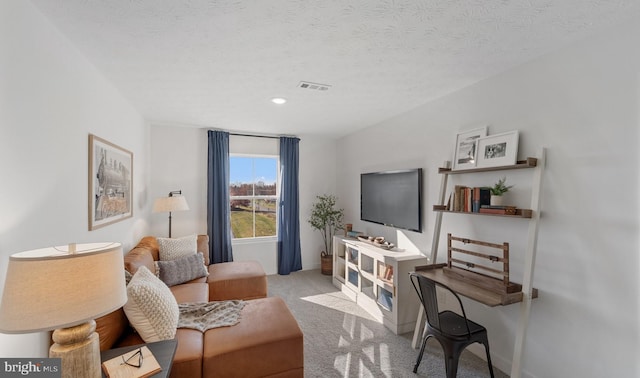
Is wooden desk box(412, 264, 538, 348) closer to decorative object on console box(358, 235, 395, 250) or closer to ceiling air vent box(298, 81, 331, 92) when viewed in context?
decorative object on console box(358, 235, 395, 250)

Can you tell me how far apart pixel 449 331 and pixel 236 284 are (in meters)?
2.22

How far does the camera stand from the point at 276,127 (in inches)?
172

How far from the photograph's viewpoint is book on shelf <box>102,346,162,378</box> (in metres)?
1.36

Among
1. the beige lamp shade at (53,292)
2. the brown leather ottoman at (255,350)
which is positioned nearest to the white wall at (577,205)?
the brown leather ottoman at (255,350)

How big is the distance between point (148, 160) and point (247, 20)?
3195 mm

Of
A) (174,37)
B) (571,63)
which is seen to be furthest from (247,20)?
(571,63)

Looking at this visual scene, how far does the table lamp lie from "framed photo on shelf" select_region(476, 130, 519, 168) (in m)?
2.56

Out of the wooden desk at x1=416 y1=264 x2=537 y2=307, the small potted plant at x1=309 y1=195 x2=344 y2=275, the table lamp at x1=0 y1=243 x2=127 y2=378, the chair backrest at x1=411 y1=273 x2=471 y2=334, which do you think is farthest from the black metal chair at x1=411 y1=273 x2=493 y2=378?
the small potted plant at x1=309 y1=195 x2=344 y2=275

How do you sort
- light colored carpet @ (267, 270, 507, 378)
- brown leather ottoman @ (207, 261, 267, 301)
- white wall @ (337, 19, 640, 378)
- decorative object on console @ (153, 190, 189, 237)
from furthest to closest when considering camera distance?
decorative object on console @ (153, 190, 189, 237) < brown leather ottoman @ (207, 261, 267, 301) < light colored carpet @ (267, 270, 507, 378) < white wall @ (337, 19, 640, 378)

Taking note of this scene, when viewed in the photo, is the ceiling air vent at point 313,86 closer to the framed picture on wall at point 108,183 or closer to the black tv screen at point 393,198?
the black tv screen at point 393,198

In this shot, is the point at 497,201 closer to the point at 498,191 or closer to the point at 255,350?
the point at 498,191

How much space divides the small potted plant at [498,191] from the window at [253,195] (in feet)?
11.3

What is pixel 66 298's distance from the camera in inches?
41.6

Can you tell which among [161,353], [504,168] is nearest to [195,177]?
[161,353]
